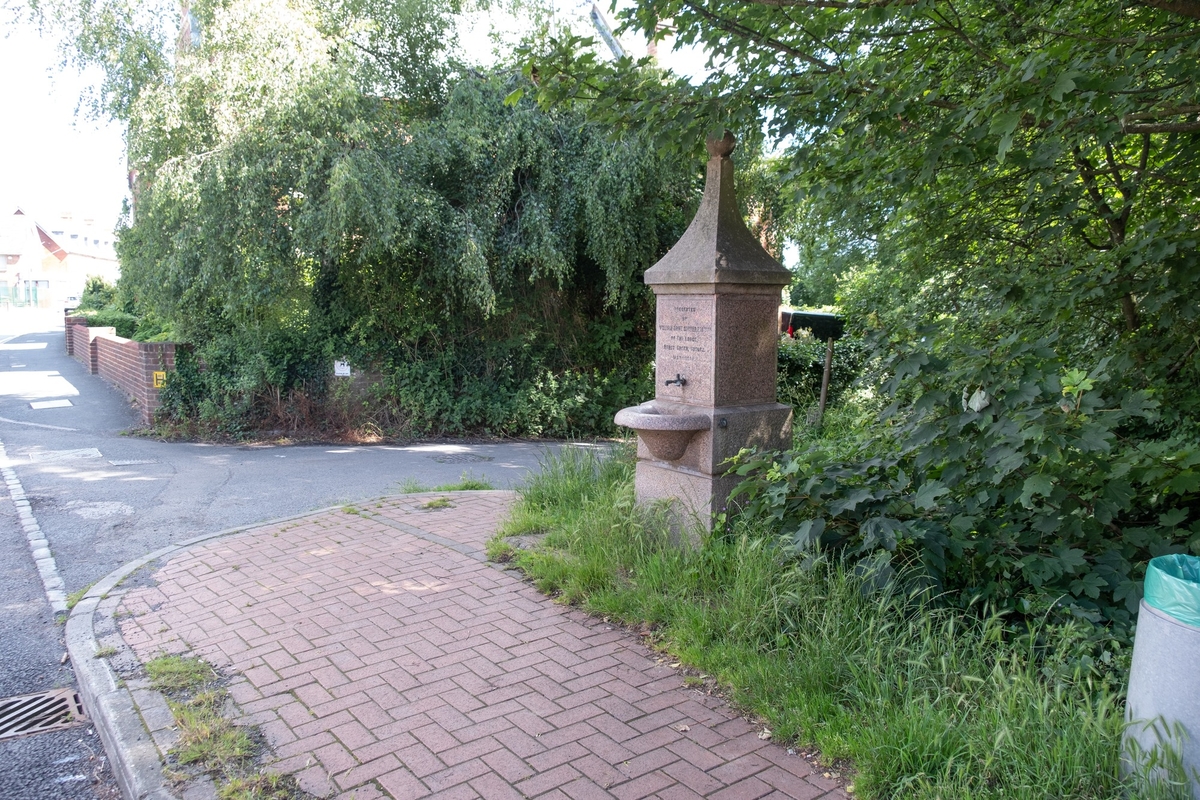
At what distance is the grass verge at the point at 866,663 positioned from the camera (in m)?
2.79

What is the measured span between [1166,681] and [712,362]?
3147 mm

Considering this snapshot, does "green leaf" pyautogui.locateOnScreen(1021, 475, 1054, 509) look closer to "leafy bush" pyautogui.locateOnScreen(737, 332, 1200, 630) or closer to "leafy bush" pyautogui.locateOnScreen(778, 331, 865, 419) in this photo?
"leafy bush" pyautogui.locateOnScreen(737, 332, 1200, 630)

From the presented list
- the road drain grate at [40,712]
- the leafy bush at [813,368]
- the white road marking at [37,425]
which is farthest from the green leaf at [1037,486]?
the white road marking at [37,425]

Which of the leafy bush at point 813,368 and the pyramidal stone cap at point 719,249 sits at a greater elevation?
the pyramidal stone cap at point 719,249

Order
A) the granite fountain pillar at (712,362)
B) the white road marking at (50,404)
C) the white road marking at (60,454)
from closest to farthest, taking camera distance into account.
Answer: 1. the granite fountain pillar at (712,362)
2. the white road marking at (60,454)
3. the white road marking at (50,404)

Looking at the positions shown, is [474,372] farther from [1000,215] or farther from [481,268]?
[1000,215]

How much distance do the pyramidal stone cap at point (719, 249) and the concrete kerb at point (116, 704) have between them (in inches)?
91.4

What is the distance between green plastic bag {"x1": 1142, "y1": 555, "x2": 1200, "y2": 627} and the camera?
2504 mm

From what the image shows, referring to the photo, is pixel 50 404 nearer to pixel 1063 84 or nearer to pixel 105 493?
pixel 105 493

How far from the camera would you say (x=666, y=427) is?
5137 millimetres

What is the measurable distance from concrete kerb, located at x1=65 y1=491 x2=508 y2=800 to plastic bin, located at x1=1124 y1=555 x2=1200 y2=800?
3299 millimetres

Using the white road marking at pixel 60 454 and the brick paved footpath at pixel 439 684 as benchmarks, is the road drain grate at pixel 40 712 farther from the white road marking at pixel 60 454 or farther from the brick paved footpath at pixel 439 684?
the white road marking at pixel 60 454

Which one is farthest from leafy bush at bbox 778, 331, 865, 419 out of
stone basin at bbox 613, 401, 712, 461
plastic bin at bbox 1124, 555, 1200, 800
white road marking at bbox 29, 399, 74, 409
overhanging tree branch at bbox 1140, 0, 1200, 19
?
white road marking at bbox 29, 399, 74, 409

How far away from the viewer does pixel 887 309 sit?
761 cm
